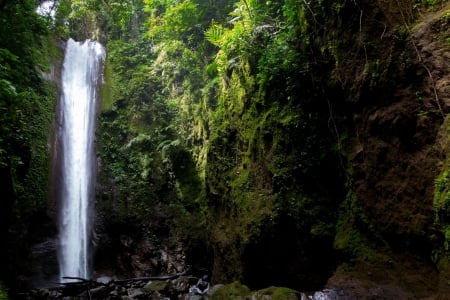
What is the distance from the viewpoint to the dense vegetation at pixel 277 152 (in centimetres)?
405

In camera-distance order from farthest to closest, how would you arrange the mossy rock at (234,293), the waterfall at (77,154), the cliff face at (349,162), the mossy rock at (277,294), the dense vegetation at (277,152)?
the waterfall at (77,154) < the mossy rock at (234,293) < the mossy rock at (277,294) < the dense vegetation at (277,152) < the cliff face at (349,162)

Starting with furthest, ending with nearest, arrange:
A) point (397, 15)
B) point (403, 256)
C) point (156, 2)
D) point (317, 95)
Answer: point (156, 2), point (317, 95), point (397, 15), point (403, 256)

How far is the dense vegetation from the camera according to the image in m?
4.05

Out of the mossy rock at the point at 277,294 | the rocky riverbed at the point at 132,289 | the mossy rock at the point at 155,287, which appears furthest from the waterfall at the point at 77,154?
the mossy rock at the point at 277,294

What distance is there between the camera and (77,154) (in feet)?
39.7

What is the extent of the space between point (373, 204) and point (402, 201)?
46cm

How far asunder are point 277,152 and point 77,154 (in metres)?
8.64

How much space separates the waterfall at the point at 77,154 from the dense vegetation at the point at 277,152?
0.50m

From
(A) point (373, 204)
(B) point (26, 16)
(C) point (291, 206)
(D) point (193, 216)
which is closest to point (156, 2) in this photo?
(B) point (26, 16)

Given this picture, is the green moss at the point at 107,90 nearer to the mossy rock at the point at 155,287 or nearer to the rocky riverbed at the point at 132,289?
the rocky riverbed at the point at 132,289

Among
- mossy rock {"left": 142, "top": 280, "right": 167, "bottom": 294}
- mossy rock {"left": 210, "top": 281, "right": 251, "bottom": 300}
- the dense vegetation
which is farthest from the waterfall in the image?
mossy rock {"left": 210, "top": 281, "right": 251, "bottom": 300}

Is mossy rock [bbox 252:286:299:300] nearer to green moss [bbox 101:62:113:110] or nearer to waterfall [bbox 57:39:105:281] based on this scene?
waterfall [bbox 57:39:105:281]

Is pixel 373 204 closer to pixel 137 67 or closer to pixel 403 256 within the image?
pixel 403 256

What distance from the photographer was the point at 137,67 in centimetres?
1434
